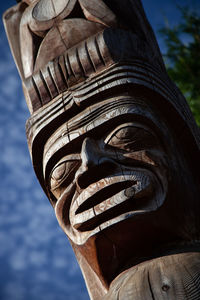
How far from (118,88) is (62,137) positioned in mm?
440

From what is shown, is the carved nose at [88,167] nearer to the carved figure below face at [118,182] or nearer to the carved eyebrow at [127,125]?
the carved figure below face at [118,182]

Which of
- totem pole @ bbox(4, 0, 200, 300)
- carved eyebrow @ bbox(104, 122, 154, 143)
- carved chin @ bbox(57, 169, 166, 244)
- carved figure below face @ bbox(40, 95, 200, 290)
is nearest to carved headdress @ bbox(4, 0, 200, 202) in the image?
totem pole @ bbox(4, 0, 200, 300)

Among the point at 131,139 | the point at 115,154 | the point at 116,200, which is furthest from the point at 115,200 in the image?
the point at 131,139

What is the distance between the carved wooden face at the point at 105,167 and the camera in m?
2.29

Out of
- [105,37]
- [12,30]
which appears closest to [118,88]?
[105,37]

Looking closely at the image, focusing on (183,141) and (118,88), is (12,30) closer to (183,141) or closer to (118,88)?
(118,88)

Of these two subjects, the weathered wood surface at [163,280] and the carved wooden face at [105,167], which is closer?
the weathered wood surface at [163,280]

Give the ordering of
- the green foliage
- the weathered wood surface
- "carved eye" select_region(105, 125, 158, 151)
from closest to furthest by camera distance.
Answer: the weathered wood surface < "carved eye" select_region(105, 125, 158, 151) < the green foliage

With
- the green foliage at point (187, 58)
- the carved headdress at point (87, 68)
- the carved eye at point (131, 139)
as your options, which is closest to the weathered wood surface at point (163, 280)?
the carved eye at point (131, 139)

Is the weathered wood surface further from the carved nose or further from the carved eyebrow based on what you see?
the carved eyebrow

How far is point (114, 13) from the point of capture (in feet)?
10.9

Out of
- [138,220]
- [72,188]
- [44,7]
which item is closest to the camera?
[138,220]

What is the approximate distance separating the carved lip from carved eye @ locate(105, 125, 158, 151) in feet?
0.64

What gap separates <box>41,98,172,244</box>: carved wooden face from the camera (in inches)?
90.3
